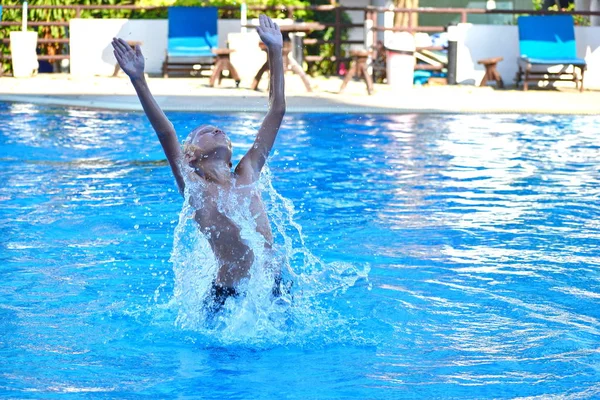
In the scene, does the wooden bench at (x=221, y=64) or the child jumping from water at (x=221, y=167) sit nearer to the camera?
the child jumping from water at (x=221, y=167)

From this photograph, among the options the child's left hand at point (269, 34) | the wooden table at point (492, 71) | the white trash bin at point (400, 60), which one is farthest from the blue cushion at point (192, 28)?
the child's left hand at point (269, 34)

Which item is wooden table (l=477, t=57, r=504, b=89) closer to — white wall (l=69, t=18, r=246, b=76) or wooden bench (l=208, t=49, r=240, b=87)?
wooden bench (l=208, t=49, r=240, b=87)

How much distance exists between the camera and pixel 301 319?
5070 mm

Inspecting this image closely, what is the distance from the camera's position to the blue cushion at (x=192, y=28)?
17.9m

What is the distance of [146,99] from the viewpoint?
429cm

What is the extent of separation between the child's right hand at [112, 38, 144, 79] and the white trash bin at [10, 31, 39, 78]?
1458 centimetres

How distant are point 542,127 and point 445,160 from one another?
10.1 feet

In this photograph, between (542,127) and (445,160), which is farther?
(542,127)

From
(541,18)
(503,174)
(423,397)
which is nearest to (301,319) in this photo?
(423,397)

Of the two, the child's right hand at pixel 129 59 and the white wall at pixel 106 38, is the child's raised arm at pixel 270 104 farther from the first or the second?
the white wall at pixel 106 38

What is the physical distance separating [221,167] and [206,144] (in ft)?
0.56

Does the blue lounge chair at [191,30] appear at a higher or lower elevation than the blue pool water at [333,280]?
higher

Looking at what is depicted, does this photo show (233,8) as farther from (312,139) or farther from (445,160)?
(445,160)

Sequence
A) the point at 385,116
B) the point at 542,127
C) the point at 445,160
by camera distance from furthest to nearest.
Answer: the point at 385,116 → the point at 542,127 → the point at 445,160
